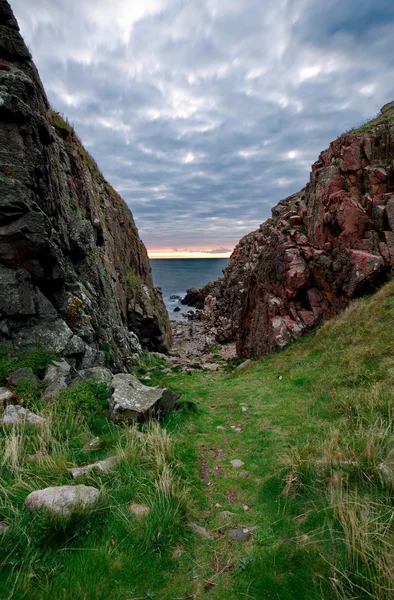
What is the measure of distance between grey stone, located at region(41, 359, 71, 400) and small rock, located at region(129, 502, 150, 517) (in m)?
4.66

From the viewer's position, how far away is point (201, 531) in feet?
14.7

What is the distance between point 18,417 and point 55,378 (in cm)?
234

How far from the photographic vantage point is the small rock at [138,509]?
436 centimetres

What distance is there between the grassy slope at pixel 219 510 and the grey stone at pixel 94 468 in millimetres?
158

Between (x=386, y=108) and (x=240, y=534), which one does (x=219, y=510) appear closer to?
(x=240, y=534)

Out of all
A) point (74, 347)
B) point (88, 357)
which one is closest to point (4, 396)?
point (74, 347)

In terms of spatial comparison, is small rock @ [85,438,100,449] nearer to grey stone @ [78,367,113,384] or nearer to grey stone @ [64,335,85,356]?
grey stone @ [78,367,113,384]

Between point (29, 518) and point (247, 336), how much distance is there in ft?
75.1

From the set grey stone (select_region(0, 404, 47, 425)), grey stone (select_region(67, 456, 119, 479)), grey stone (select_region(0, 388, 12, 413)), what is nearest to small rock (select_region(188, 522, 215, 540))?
grey stone (select_region(67, 456, 119, 479))

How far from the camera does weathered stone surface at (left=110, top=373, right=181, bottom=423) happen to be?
758cm

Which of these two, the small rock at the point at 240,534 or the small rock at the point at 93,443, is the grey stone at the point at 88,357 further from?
the small rock at the point at 240,534

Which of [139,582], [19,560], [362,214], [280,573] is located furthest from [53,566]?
[362,214]

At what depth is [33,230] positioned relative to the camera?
10484 millimetres

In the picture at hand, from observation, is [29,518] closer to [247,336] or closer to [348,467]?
[348,467]
